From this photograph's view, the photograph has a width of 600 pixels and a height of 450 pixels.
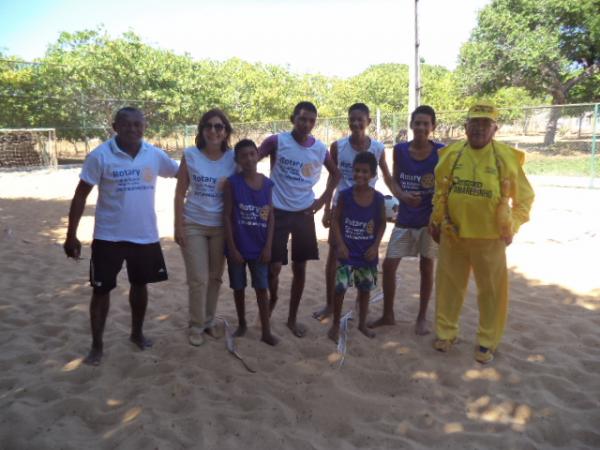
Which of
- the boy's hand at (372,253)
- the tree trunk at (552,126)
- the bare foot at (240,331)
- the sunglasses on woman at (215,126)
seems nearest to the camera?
the sunglasses on woman at (215,126)

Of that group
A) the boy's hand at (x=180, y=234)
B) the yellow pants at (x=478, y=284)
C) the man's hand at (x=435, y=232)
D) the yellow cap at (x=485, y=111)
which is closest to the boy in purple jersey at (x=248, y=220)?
the boy's hand at (x=180, y=234)

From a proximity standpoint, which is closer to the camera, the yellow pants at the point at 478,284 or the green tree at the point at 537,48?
the yellow pants at the point at 478,284

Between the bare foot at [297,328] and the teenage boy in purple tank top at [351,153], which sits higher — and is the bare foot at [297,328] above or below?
below

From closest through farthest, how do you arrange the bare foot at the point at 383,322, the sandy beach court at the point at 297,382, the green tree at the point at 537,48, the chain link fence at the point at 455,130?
1. the sandy beach court at the point at 297,382
2. the bare foot at the point at 383,322
3. the chain link fence at the point at 455,130
4. the green tree at the point at 537,48

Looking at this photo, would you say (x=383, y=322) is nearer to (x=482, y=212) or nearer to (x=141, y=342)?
(x=482, y=212)

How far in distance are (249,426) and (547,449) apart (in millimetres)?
1634

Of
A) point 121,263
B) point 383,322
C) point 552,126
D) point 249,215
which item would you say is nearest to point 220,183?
point 249,215

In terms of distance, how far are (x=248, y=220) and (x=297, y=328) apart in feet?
3.60

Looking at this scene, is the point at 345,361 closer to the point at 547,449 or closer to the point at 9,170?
the point at 547,449

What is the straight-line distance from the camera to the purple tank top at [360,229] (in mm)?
3785

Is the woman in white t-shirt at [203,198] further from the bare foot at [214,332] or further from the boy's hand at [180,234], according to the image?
the bare foot at [214,332]

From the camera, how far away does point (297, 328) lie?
13.4 feet

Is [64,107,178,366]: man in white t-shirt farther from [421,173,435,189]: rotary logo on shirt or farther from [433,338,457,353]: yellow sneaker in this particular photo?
[433,338,457,353]: yellow sneaker

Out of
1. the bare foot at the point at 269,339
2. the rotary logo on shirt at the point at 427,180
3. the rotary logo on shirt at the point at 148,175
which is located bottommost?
the bare foot at the point at 269,339
